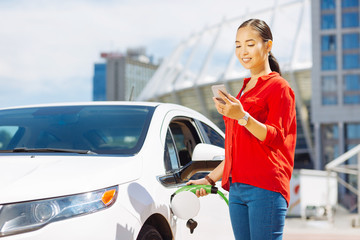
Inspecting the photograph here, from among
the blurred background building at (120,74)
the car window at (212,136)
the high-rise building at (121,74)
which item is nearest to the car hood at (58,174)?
the car window at (212,136)

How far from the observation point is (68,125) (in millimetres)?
3879

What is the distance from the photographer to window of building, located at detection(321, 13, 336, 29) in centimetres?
6381

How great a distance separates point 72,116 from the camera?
392 centimetres

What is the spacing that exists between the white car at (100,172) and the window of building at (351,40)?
202 feet

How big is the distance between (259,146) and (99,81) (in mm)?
192271

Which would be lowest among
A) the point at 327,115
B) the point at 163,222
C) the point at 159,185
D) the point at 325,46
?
the point at 163,222

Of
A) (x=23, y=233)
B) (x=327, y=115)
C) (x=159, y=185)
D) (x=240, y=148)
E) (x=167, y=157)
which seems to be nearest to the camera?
(x=23, y=233)

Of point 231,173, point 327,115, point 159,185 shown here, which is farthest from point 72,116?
point 327,115

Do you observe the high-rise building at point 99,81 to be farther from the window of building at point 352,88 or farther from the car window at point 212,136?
the car window at point 212,136

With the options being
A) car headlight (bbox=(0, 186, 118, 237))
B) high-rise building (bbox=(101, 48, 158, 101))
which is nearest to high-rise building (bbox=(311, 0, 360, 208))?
car headlight (bbox=(0, 186, 118, 237))

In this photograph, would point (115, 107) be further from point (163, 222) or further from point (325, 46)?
point (325, 46)

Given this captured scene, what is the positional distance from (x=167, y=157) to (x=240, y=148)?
1.09 metres

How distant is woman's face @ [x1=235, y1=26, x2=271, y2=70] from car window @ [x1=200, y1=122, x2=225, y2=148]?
188cm

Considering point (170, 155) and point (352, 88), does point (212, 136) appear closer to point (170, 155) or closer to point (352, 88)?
point (170, 155)
